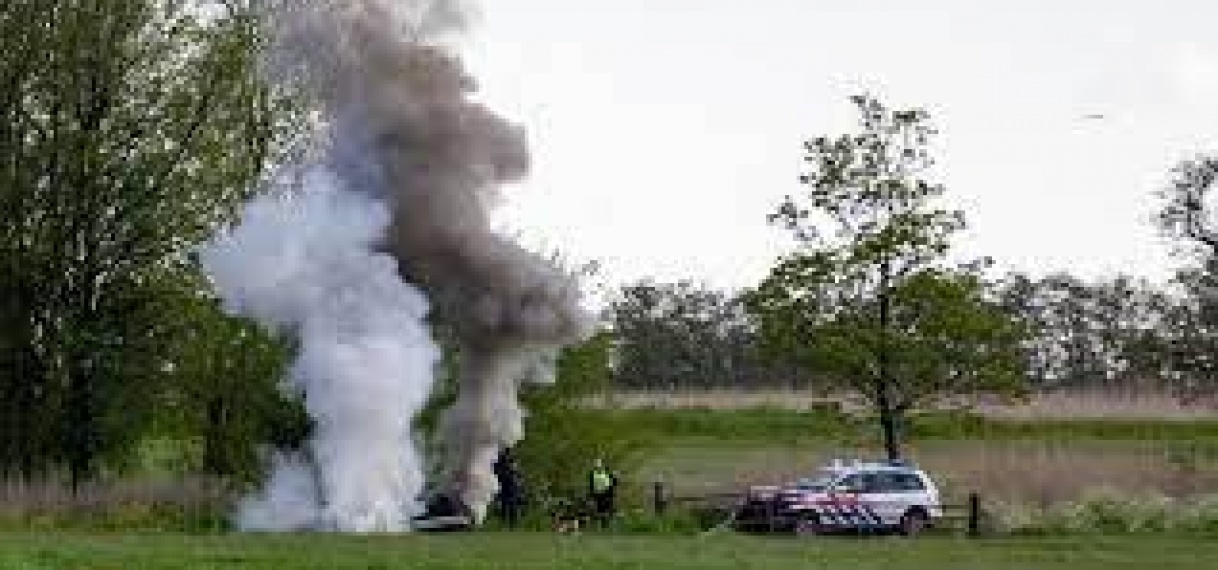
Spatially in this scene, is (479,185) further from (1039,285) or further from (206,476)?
(1039,285)

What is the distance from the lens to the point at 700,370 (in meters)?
116

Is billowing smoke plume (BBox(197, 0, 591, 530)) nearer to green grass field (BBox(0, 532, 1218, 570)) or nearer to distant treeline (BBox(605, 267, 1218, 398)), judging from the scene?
green grass field (BBox(0, 532, 1218, 570))

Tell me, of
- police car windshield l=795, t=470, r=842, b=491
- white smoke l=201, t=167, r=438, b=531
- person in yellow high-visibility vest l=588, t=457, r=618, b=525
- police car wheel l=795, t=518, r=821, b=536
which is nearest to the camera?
white smoke l=201, t=167, r=438, b=531

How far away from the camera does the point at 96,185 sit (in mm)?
49281

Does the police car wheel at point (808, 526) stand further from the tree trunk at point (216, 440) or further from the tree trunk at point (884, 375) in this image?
the tree trunk at point (216, 440)

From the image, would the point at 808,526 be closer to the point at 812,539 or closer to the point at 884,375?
the point at 812,539

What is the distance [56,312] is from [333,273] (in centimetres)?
1122

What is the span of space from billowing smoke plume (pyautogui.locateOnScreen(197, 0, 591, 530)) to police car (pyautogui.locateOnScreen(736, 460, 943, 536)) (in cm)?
496

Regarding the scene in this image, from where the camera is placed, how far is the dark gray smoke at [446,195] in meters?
41.4

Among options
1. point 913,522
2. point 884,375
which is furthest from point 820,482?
point 884,375

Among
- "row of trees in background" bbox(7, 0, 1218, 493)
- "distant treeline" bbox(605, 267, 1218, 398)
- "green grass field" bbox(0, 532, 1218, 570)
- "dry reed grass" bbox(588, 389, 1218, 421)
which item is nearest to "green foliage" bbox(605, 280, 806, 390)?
"distant treeline" bbox(605, 267, 1218, 398)

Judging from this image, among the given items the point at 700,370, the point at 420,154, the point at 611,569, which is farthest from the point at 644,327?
the point at 611,569

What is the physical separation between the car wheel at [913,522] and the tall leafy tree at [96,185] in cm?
1622

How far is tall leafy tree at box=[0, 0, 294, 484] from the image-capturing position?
160 feet
